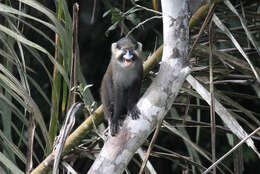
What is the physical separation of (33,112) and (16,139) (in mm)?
2044

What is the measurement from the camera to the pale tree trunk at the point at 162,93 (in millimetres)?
1654

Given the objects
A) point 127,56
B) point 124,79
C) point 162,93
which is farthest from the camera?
point 124,79

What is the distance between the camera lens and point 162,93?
1690mm

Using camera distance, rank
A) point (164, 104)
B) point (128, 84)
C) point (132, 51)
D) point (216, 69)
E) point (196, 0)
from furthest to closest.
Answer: point (128, 84) → point (132, 51) → point (216, 69) → point (196, 0) → point (164, 104)

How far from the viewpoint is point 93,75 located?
4430 millimetres

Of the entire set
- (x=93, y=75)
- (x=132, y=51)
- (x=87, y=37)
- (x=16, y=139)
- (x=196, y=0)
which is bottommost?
(x=16, y=139)

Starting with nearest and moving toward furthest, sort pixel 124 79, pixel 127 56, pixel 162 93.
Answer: pixel 162 93 < pixel 127 56 < pixel 124 79

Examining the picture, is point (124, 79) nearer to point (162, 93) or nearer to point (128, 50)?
point (128, 50)

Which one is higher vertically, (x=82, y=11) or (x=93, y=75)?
(x=82, y=11)

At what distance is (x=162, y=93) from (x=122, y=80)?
99 cm

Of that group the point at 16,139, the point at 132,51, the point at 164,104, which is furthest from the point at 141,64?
the point at 16,139

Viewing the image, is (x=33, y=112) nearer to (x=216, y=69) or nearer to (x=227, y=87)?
(x=216, y=69)

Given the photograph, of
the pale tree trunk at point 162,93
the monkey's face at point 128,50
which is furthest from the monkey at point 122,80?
the pale tree trunk at point 162,93

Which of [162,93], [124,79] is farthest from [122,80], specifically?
[162,93]
